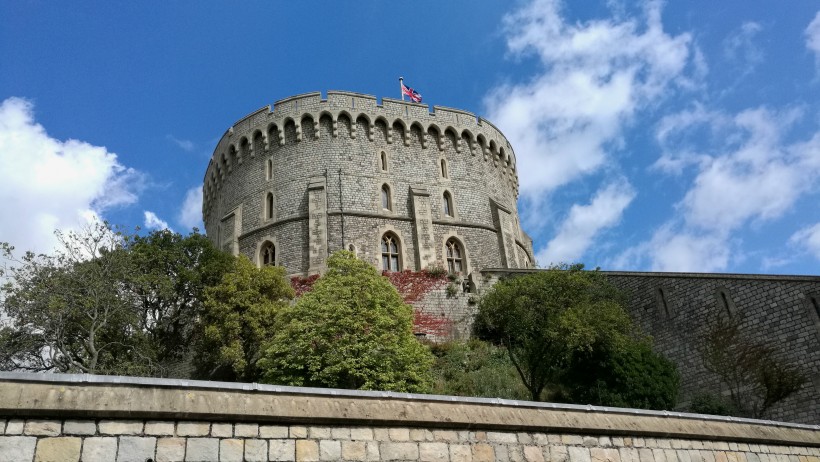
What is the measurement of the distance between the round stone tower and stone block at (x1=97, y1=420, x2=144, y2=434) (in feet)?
86.3

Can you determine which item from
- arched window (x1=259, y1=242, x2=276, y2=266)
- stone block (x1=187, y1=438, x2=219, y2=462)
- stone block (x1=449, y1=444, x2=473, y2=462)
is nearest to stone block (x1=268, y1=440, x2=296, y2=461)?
stone block (x1=187, y1=438, x2=219, y2=462)

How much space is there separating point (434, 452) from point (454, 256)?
2853 centimetres

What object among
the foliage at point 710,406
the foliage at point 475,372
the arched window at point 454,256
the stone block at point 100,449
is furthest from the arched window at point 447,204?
the stone block at point 100,449

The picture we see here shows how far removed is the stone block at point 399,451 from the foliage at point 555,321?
14.1 m

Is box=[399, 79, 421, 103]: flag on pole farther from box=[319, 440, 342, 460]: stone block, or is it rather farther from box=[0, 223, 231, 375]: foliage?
box=[319, 440, 342, 460]: stone block

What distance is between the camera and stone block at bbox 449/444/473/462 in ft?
23.7

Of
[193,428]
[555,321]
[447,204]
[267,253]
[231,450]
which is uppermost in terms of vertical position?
[447,204]

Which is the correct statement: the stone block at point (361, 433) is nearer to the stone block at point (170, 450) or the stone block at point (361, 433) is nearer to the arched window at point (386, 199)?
the stone block at point (170, 450)

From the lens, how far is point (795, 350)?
68.9 ft

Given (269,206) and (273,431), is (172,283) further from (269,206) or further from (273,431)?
(273,431)

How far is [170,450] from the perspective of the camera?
19.5 ft

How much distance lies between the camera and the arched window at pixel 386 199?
1393 inches

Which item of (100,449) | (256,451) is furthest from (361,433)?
(100,449)

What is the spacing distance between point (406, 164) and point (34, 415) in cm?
3184
